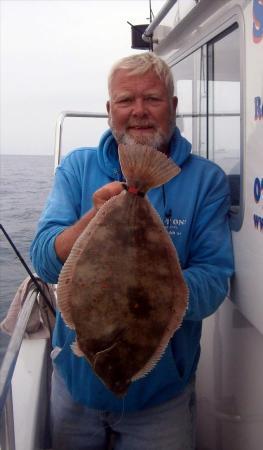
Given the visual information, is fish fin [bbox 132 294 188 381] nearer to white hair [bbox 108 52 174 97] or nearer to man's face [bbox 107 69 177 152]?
man's face [bbox 107 69 177 152]

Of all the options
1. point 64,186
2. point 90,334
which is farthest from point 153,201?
point 90,334

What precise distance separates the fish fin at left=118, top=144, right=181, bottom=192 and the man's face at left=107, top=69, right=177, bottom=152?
2.05ft

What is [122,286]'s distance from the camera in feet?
5.47

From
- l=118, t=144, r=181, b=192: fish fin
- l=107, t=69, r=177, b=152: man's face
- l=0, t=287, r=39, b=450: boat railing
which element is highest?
l=107, t=69, r=177, b=152: man's face

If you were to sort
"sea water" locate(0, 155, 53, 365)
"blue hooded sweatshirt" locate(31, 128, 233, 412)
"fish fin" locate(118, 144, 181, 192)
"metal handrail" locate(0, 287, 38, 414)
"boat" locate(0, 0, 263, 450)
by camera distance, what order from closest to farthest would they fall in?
"fish fin" locate(118, 144, 181, 192) < "metal handrail" locate(0, 287, 38, 414) < "boat" locate(0, 0, 263, 450) < "blue hooded sweatshirt" locate(31, 128, 233, 412) < "sea water" locate(0, 155, 53, 365)

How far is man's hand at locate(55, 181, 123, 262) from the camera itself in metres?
1.73

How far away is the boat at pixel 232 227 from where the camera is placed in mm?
2168

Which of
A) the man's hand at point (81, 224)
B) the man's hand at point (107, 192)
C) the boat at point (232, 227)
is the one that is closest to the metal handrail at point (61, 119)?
the boat at point (232, 227)

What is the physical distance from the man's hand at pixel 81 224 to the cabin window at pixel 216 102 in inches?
34.2

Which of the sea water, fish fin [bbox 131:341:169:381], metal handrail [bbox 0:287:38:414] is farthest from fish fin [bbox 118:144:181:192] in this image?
the sea water

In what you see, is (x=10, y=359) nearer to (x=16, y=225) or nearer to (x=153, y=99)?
(x=153, y=99)

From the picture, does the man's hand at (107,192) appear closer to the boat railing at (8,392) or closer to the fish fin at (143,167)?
the fish fin at (143,167)

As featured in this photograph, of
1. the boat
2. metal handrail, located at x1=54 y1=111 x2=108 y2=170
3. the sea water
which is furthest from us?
the sea water

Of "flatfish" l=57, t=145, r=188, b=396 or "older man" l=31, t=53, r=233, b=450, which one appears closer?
"flatfish" l=57, t=145, r=188, b=396
